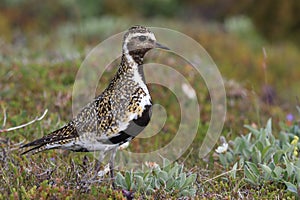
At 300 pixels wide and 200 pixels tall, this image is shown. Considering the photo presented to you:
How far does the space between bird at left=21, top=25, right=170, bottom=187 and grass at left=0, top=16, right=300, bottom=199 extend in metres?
0.26

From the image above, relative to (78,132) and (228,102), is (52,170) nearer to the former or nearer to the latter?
(78,132)

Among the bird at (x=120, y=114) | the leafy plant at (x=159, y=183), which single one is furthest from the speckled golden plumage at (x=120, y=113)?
the leafy plant at (x=159, y=183)

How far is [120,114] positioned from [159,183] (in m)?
0.82

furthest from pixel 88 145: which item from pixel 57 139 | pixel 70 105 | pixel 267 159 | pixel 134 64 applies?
pixel 70 105

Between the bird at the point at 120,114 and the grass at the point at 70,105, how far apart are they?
0.26 metres

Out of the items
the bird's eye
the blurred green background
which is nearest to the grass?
the blurred green background

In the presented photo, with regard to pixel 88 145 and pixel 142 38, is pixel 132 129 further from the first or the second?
pixel 142 38

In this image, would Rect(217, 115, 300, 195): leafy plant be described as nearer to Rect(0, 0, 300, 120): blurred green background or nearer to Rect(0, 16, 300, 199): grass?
Rect(0, 16, 300, 199): grass

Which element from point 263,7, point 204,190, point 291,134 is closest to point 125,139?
point 204,190

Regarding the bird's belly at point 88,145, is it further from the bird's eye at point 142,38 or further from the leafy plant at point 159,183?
the bird's eye at point 142,38

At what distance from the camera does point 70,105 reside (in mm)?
8102

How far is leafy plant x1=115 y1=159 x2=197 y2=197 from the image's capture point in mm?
5301

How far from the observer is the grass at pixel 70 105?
17.0 feet

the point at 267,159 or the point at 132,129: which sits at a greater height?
the point at 132,129
